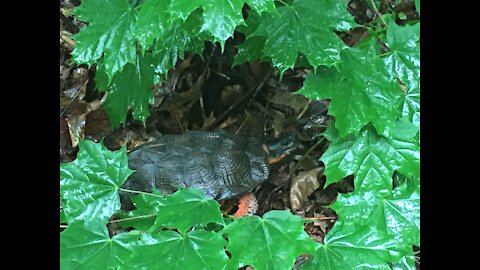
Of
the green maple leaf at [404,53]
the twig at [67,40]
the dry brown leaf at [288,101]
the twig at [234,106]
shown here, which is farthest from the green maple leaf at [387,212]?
the twig at [67,40]

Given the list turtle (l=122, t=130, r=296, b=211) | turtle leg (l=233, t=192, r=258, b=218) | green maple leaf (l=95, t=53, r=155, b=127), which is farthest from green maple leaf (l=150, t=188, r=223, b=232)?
turtle leg (l=233, t=192, r=258, b=218)

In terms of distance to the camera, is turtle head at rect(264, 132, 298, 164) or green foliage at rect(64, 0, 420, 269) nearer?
green foliage at rect(64, 0, 420, 269)

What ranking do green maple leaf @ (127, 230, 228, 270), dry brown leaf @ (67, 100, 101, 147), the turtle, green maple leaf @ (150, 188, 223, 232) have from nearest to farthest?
green maple leaf @ (127, 230, 228, 270), green maple leaf @ (150, 188, 223, 232), the turtle, dry brown leaf @ (67, 100, 101, 147)

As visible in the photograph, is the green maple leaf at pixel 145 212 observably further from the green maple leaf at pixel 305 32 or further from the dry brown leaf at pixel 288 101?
the dry brown leaf at pixel 288 101

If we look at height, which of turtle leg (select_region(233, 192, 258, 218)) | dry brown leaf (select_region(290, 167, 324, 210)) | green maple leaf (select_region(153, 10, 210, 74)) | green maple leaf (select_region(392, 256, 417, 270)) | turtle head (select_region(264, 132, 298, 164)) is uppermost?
green maple leaf (select_region(153, 10, 210, 74))

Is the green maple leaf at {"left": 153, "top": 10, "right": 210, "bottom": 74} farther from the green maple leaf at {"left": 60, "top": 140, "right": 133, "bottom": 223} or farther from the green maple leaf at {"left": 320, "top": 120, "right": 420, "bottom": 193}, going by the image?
the green maple leaf at {"left": 320, "top": 120, "right": 420, "bottom": 193}

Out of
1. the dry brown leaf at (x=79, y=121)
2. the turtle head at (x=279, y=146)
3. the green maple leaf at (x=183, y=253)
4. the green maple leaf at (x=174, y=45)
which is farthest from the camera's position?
the dry brown leaf at (x=79, y=121)

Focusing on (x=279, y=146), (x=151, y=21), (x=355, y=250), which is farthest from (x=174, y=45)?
(x=355, y=250)

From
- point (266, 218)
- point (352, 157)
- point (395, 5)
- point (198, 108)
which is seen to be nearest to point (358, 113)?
point (352, 157)
